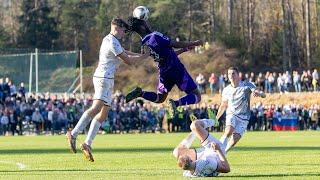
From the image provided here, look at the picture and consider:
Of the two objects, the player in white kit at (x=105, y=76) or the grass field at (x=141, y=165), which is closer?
the grass field at (x=141, y=165)

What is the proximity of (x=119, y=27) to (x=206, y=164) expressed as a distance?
3.82m

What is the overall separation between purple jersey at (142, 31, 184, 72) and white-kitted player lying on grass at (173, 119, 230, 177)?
2.28m

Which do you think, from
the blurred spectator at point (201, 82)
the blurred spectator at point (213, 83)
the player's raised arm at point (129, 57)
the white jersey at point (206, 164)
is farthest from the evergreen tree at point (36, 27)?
the white jersey at point (206, 164)

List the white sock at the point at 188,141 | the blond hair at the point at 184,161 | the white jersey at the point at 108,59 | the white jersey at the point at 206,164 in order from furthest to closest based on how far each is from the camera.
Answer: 1. the white jersey at the point at 108,59
2. the white sock at the point at 188,141
3. the white jersey at the point at 206,164
4. the blond hair at the point at 184,161

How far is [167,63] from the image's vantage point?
58.0 ft

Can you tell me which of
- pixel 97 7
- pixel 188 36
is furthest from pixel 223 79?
pixel 97 7

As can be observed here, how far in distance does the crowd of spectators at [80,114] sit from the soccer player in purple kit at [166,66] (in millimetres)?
26656

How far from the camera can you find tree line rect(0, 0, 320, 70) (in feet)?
305

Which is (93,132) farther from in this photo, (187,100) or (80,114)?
(80,114)

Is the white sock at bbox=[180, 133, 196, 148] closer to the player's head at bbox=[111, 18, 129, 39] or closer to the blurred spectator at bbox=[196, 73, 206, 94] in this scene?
the player's head at bbox=[111, 18, 129, 39]

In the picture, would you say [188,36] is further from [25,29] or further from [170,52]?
[170,52]

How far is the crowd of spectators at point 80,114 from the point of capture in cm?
4672

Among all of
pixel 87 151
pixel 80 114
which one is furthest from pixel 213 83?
pixel 87 151

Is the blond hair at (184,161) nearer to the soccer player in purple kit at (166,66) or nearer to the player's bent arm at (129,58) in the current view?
the soccer player in purple kit at (166,66)
